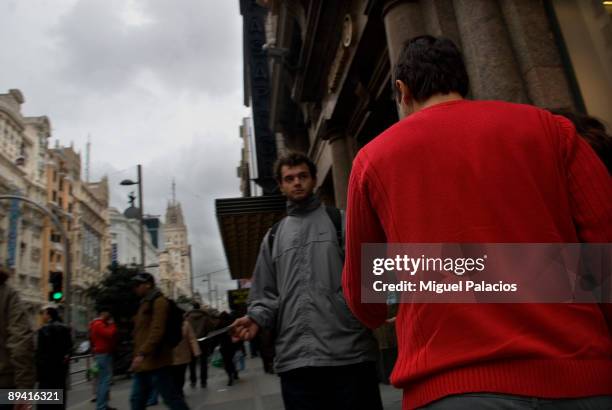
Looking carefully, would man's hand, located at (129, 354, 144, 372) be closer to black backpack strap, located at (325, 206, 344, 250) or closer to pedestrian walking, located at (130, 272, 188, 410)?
pedestrian walking, located at (130, 272, 188, 410)

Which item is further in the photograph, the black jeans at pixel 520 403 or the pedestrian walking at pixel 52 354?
the pedestrian walking at pixel 52 354

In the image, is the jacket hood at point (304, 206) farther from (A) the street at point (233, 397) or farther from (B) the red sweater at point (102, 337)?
(B) the red sweater at point (102, 337)

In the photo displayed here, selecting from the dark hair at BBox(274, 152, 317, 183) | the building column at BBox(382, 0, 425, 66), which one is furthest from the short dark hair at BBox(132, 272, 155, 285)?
the building column at BBox(382, 0, 425, 66)

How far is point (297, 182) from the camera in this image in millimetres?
2648

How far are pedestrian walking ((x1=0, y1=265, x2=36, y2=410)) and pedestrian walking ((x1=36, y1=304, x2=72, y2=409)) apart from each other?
111 inches

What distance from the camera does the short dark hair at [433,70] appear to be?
4.10ft

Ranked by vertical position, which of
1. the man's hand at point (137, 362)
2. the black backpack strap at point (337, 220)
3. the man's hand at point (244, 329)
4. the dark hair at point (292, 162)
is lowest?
the man's hand at point (137, 362)

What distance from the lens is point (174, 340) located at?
4.95 metres

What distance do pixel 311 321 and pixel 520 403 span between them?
4.73 feet

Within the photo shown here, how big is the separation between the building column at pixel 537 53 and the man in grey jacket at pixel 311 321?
332 centimetres

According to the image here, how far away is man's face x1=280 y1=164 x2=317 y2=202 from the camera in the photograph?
8.64 feet

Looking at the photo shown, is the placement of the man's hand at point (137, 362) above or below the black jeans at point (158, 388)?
above

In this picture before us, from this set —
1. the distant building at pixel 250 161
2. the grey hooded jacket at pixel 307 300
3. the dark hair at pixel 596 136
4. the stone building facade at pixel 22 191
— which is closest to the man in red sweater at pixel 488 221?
the dark hair at pixel 596 136

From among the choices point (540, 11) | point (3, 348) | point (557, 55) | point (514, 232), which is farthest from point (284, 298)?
point (540, 11)
